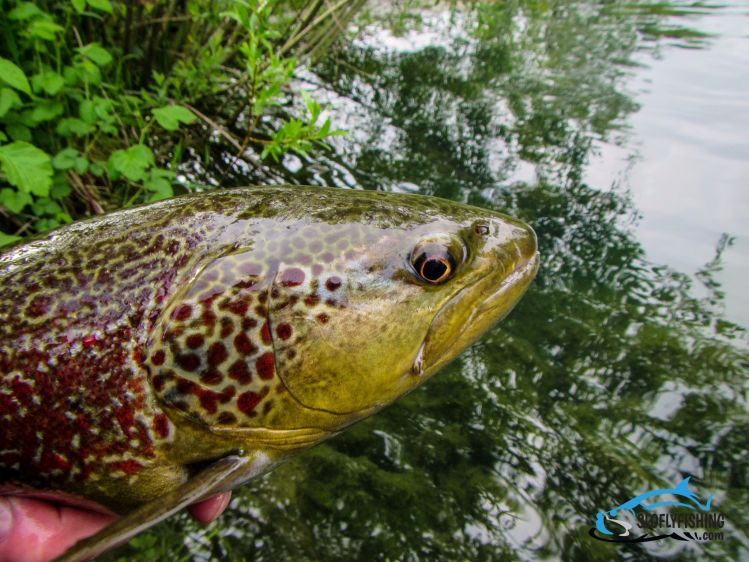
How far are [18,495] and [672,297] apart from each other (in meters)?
4.29

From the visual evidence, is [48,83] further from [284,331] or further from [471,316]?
[471,316]

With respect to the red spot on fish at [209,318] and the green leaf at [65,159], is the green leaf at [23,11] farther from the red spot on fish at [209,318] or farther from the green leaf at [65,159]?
the red spot on fish at [209,318]

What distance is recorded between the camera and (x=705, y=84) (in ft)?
25.9

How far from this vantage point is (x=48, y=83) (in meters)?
3.19

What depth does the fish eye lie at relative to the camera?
1.76m

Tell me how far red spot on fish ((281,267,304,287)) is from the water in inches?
64.3

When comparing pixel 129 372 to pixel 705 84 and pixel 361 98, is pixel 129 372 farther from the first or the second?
pixel 705 84

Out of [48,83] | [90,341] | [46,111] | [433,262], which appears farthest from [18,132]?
[433,262]

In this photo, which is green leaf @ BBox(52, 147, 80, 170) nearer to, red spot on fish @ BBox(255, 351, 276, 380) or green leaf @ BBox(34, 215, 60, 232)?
green leaf @ BBox(34, 215, 60, 232)

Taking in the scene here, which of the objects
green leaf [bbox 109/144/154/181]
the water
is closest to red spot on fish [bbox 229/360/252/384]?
the water

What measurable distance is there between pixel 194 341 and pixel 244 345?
0.49 feet

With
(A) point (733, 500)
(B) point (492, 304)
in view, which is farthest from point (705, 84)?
(B) point (492, 304)

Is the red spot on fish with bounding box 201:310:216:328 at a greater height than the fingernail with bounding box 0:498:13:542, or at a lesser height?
greater

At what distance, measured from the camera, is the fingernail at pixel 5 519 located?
1.74m
